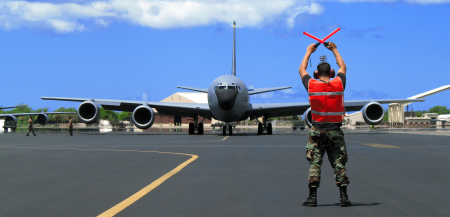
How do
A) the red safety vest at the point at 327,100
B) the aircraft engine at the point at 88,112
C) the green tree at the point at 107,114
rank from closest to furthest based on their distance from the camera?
the red safety vest at the point at 327,100
the aircraft engine at the point at 88,112
the green tree at the point at 107,114

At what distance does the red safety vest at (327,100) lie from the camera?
5543mm

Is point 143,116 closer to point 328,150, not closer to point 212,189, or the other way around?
point 212,189

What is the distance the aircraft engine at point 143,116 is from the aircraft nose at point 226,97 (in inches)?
222

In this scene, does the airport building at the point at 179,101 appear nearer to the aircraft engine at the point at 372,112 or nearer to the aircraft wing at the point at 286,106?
the aircraft wing at the point at 286,106

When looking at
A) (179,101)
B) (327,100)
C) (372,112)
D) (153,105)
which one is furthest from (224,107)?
(179,101)

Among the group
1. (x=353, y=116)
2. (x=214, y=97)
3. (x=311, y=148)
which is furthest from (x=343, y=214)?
(x=353, y=116)

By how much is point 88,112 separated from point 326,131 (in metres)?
28.6

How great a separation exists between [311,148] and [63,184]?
13.8ft

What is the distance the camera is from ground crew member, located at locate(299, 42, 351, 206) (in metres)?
5.38

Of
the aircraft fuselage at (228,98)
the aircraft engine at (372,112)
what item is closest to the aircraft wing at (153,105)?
the aircraft fuselage at (228,98)

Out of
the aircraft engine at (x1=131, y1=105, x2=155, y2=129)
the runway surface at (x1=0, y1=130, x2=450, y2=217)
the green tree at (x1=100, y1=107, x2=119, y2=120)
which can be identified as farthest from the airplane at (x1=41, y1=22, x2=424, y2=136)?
the green tree at (x1=100, y1=107, x2=119, y2=120)

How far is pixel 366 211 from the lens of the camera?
5023mm

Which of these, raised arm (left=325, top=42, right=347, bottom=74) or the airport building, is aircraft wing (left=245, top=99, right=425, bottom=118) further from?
the airport building

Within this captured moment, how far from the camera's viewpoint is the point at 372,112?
3144 cm
